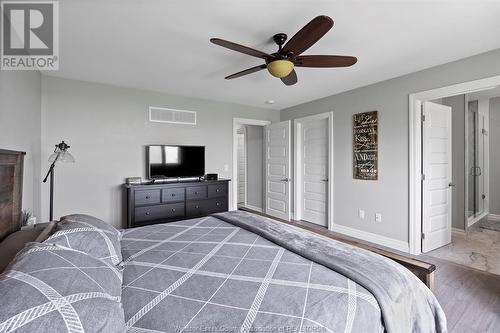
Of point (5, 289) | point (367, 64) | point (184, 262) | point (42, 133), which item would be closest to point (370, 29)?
point (367, 64)

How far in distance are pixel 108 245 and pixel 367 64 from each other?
3154 mm

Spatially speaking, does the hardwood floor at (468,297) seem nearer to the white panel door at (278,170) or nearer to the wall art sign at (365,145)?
the wall art sign at (365,145)

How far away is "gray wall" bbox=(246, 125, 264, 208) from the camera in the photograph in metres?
5.60

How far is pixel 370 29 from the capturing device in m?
2.06

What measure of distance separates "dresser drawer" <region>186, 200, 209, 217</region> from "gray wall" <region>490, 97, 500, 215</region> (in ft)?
18.7

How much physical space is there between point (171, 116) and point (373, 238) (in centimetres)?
380

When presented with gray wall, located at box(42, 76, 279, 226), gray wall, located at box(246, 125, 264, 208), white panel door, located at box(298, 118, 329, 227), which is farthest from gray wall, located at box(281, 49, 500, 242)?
gray wall, located at box(42, 76, 279, 226)

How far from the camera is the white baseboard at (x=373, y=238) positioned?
322cm

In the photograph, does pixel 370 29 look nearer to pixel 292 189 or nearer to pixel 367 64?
pixel 367 64

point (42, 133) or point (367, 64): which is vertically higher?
point (367, 64)

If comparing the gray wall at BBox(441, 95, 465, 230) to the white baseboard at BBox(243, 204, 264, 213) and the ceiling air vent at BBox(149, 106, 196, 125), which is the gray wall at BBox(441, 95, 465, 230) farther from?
the ceiling air vent at BBox(149, 106, 196, 125)

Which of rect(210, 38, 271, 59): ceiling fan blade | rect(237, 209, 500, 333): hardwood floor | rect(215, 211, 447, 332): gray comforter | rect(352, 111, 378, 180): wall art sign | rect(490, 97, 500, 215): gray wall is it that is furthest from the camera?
rect(490, 97, 500, 215): gray wall

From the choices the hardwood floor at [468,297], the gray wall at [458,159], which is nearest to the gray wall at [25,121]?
the hardwood floor at [468,297]

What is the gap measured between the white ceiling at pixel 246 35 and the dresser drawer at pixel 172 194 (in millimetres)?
1618
